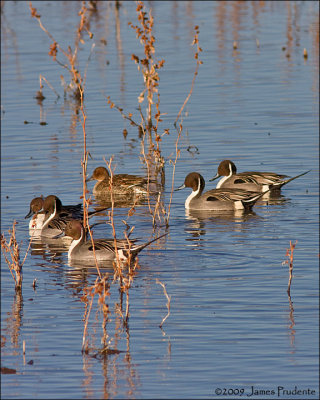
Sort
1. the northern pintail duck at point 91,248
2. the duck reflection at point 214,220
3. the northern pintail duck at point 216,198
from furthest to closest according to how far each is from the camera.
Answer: the northern pintail duck at point 216,198, the duck reflection at point 214,220, the northern pintail duck at point 91,248

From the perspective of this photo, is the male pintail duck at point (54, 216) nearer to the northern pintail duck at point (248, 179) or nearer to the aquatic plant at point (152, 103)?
the aquatic plant at point (152, 103)

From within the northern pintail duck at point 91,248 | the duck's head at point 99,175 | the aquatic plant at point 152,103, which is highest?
the aquatic plant at point 152,103

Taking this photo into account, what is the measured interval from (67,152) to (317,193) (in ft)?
17.4

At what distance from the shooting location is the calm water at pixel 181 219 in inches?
314

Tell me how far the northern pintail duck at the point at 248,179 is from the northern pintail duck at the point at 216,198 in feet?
1.41

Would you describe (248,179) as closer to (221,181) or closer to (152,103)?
(221,181)

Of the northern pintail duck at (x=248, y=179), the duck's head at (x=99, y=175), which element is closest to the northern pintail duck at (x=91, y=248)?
the northern pintail duck at (x=248, y=179)

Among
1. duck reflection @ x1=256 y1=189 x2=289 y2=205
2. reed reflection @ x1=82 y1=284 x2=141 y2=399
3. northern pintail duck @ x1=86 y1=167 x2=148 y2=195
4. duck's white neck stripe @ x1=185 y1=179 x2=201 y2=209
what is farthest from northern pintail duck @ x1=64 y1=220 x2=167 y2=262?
duck reflection @ x1=256 y1=189 x2=289 y2=205

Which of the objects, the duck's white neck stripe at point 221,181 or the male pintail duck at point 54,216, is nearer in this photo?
the male pintail duck at point 54,216

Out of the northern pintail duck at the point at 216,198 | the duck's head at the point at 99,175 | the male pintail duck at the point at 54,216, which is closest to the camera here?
the male pintail duck at the point at 54,216

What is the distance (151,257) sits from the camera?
11625 millimetres

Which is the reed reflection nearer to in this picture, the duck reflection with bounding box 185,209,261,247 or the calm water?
the calm water

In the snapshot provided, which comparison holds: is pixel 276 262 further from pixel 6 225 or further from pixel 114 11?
pixel 114 11

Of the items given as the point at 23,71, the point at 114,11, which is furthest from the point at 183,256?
the point at 114,11
